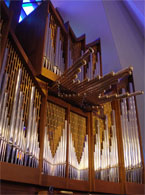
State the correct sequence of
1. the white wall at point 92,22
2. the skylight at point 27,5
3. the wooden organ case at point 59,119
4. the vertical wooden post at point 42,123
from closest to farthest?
1. the wooden organ case at point 59,119
2. the vertical wooden post at point 42,123
3. the white wall at point 92,22
4. the skylight at point 27,5

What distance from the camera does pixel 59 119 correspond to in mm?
5344

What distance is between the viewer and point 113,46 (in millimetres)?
6910

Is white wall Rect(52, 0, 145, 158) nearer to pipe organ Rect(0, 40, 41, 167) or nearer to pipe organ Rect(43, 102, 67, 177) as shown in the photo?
pipe organ Rect(43, 102, 67, 177)

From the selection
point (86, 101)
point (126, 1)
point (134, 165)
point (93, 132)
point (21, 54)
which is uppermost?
point (126, 1)

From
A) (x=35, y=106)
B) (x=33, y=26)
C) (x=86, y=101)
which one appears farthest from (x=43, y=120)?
(x=33, y=26)

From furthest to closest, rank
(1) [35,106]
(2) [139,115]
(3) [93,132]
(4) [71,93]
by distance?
(2) [139,115]
(3) [93,132]
(4) [71,93]
(1) [35,106]

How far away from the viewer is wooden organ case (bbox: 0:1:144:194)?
13.5ft

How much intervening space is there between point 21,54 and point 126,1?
13.2 feet

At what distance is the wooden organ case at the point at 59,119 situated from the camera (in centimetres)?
412

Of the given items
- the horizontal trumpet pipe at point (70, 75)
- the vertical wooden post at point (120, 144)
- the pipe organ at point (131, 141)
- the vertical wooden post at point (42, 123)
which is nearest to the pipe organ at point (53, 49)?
the horizontal trumpet pipe at point (70, 75)

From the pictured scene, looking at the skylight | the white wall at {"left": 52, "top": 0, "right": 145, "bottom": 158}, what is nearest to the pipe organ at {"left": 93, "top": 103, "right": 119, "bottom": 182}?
the white wall at {"left": 52, "top": 0, "right": 145, "bottom": 158}

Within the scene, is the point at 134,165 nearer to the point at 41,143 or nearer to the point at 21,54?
the point at 41,143

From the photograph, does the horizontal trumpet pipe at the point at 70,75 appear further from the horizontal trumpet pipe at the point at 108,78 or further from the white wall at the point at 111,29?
the white wall at the point at 111,29

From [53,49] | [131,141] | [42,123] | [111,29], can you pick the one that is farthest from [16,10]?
[131,141]
